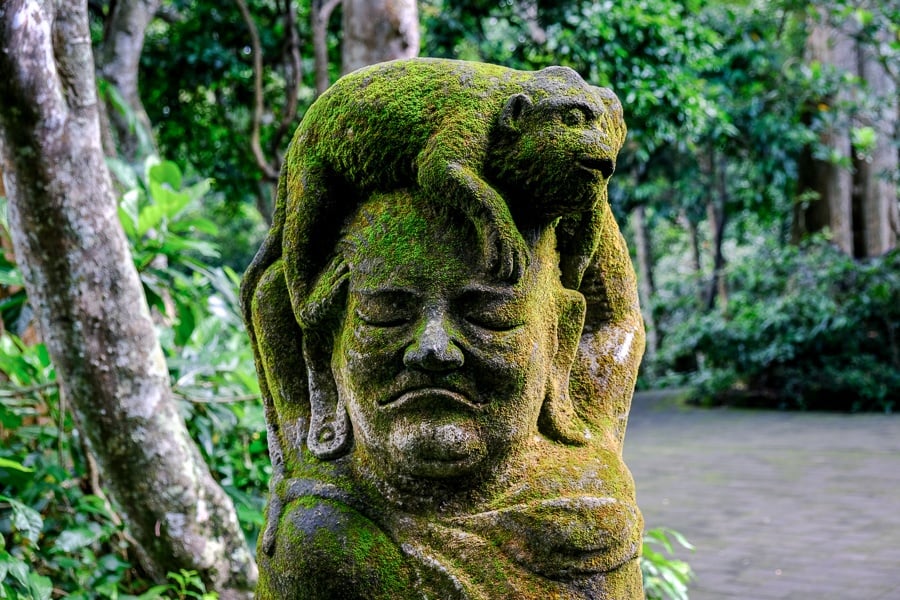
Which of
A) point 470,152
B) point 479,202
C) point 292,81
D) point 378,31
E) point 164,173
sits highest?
point 292,81

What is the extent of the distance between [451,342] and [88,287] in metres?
1.46

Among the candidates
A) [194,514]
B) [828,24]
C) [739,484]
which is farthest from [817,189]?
[194,514]

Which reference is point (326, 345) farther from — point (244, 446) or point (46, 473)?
point (244, 446)

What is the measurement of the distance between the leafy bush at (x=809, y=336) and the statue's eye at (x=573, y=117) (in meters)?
9.00

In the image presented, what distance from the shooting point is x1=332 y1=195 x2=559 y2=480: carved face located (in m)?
1.83

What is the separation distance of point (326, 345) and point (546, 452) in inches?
21.4

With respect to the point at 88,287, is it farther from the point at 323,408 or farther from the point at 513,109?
the point at 513,109

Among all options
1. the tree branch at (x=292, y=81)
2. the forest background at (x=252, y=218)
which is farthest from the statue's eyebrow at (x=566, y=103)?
the tree branch at (x=292, y=81)

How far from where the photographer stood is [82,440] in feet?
10.4

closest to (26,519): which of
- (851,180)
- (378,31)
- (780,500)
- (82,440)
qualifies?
(82,440)

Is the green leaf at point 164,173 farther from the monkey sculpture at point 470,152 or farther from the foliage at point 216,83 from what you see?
the foliage at point 216,83

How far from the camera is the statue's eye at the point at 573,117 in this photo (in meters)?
1.85

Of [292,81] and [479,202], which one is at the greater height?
[292,81]

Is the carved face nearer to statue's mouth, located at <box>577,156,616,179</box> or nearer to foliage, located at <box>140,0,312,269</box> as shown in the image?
statue's mouth, located at <box>577,156,616,179</box>
